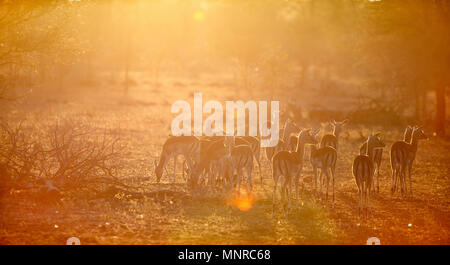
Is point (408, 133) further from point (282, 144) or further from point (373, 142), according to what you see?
point (282, 144)

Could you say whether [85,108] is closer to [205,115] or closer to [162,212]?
[205,115]

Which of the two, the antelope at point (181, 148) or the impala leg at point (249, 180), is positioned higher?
the antelope at point (181, 148)

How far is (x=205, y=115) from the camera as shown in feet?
118

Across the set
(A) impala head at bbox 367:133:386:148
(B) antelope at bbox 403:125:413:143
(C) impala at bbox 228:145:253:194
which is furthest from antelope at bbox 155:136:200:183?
(B) antelope at bbox 403:125:413:143

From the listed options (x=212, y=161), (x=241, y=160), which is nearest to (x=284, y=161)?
(x=241, y=160)

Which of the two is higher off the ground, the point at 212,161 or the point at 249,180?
the point at 212,161

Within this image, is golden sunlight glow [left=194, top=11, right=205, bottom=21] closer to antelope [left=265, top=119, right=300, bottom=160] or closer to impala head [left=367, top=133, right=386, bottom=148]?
antelope [left=265, top=119, right=300, bottom=160]

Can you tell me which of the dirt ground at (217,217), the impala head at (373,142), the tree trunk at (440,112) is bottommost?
the dirt ground at (217,217)

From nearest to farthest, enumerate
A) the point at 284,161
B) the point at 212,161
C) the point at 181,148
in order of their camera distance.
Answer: the point at 284,161 → the point at 212,161 → the point at 181,148

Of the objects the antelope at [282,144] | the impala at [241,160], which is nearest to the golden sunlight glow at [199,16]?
the antelope at [282,144]

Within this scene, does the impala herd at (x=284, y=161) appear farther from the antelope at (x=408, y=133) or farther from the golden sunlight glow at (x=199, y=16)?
the golden sunlight glow at (x=199, y=16)

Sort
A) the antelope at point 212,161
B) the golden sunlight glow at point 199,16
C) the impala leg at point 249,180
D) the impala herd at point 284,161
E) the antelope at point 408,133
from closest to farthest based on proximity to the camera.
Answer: the impala herd at point 284,161 < the impala leg at point 249,180 < the antelope at point 212,161 < the antelope at point 408,133 < the golden sunlight glow at point 199,16

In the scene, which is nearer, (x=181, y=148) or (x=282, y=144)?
(x=181, y=148)
